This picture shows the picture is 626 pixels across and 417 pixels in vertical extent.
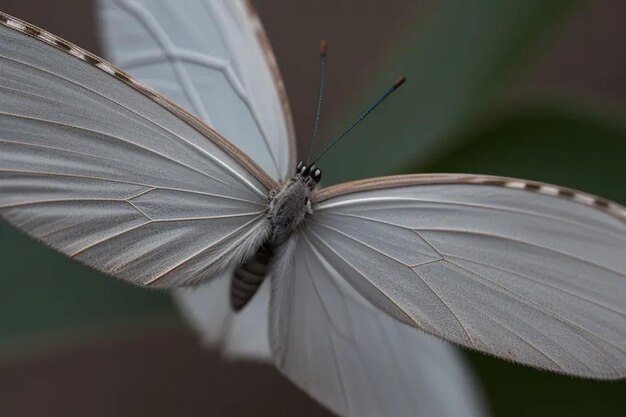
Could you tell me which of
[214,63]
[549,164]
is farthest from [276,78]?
[549,164]

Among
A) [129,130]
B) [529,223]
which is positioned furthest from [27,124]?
[529,223]

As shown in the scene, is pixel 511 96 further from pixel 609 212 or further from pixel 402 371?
pixel 609 212

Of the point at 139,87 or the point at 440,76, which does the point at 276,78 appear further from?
the point at 440,76

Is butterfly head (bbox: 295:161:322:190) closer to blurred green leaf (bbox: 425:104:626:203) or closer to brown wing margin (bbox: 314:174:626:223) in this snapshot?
brown wing margin (bbox: 314:174:626:223)

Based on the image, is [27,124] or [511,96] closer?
[27,124]

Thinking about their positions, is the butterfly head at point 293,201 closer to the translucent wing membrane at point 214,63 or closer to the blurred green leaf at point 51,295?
the translucent wing membrane at point 214,63

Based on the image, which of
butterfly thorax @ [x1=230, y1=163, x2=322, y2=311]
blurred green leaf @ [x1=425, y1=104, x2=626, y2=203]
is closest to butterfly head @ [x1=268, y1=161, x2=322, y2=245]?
butterfly thorax @ [x1=230, y1=163, x2=322, y2=311]

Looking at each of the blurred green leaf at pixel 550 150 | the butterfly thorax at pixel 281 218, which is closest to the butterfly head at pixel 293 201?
the butterfly thorax at pixel 281 218
